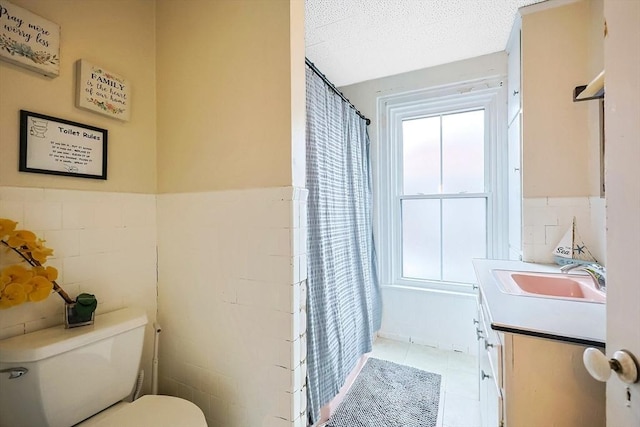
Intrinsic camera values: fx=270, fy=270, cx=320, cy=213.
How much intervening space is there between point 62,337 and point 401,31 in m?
2.40

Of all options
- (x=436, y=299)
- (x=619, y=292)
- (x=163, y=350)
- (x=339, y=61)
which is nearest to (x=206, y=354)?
(x=163, y=350)

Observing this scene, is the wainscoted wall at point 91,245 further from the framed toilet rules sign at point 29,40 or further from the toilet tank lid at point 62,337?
the framed toilet rules sign at point 29,40

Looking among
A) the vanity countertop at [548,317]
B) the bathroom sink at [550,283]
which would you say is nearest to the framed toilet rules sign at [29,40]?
the vanity countertop at [548,317]

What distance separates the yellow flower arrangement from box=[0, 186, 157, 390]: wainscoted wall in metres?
0.09

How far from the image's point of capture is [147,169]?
4.45 feet

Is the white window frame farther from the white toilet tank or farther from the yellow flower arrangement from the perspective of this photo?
the yellow flower arrangement

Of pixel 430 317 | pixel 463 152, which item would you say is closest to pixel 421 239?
pixel 430 317

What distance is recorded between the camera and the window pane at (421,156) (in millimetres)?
2479

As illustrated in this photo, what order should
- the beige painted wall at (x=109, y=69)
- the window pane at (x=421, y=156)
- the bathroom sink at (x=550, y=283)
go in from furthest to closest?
the window pane at (x=421, y=156)
the bathroom sink at (x=550, y=283)
the beige painted wall at (x=109, y=69)

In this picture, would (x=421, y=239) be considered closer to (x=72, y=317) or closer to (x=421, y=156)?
(x=421, y=156)

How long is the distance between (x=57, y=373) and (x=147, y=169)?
34.7 inches

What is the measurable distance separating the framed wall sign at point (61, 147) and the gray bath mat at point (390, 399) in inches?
71.0

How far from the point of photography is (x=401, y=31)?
6.10ft

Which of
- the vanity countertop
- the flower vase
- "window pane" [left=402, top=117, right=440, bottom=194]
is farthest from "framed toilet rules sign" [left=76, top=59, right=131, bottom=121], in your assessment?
"window pane" [left=402, top=117, right=440, bottom=194]
